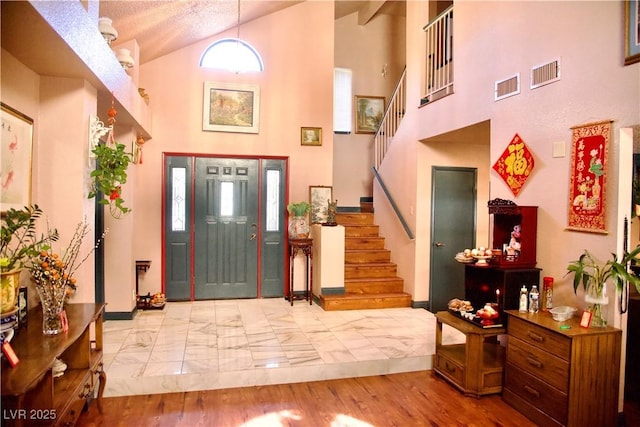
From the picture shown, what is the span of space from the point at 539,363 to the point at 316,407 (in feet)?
5.54

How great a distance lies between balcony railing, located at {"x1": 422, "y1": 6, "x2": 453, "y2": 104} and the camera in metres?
5.19

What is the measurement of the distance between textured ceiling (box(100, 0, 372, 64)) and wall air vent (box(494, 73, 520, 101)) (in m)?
3.39

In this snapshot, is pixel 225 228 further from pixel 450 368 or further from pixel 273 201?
pixel 450 368

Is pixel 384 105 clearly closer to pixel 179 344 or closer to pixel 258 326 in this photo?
pixel 258 326

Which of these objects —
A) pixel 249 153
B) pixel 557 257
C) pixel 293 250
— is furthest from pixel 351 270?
pixel 557 257

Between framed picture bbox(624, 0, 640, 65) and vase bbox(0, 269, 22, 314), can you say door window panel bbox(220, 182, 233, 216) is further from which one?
framed picture bbox(624, 0, 640, 65)

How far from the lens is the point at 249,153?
626cm

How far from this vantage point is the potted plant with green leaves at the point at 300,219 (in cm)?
607

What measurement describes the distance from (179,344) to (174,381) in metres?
0.80

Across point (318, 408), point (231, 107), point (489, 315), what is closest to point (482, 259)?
point (489, 315)

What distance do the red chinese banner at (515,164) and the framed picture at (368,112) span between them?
4.46 metres

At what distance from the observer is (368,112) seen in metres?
8.25

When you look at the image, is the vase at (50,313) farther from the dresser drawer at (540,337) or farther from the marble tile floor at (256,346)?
the dresser drawer at (540,337)

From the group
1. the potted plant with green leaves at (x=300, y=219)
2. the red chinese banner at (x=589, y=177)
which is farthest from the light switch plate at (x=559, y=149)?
the potted plant with green leaves at (x=300, y=219)
